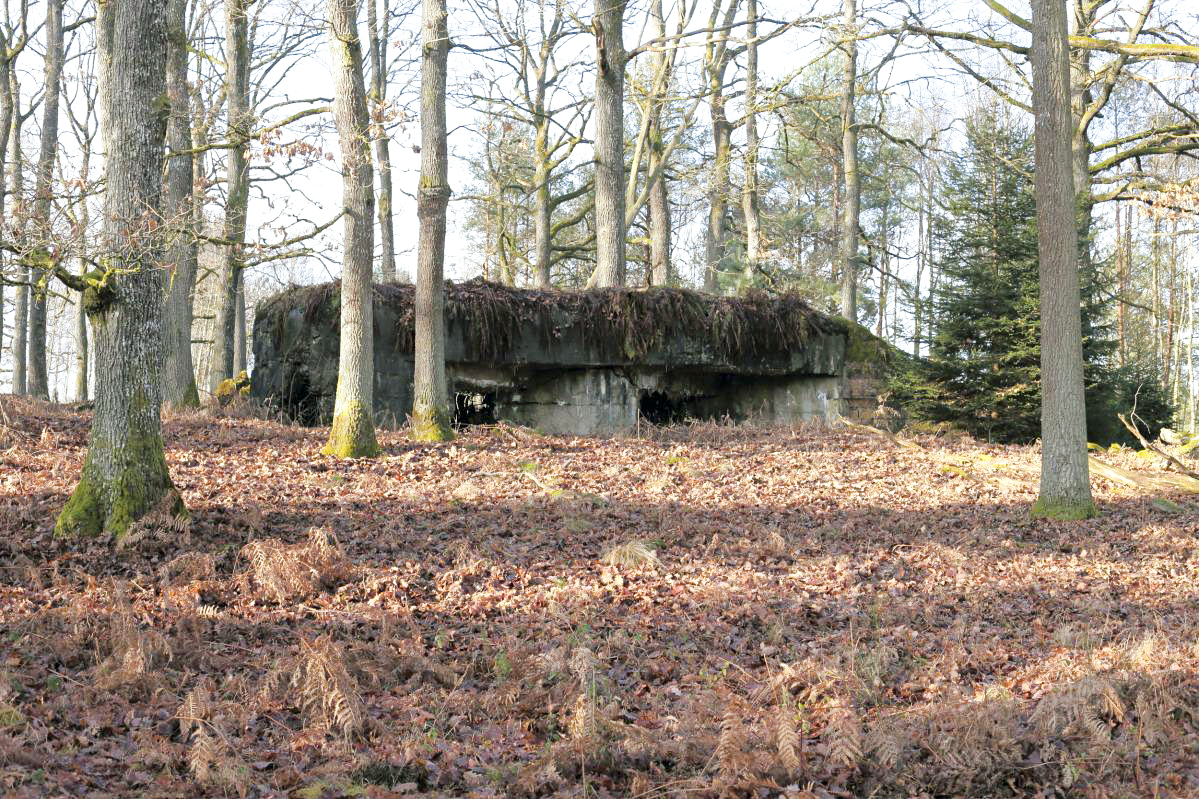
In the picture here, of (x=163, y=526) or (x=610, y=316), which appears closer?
(x=163, y=526)

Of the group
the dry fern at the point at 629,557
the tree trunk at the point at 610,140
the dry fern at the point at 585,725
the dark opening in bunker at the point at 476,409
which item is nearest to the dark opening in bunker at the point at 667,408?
the tree trunk at the point at 610,140

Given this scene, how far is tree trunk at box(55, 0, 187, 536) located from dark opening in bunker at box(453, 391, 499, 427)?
6666 millimetres

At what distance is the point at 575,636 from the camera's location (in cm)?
584

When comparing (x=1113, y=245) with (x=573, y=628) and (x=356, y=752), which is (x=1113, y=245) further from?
(x=356, y=752)

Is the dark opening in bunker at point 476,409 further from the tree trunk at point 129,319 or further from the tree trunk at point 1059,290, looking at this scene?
the tree trunk at point 1059,290

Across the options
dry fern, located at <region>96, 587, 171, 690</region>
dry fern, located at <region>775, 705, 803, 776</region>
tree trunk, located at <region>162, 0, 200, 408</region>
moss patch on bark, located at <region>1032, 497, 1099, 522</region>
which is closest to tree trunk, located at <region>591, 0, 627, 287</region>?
tree trunk, located at <region>162, 0, 200, 408</region>

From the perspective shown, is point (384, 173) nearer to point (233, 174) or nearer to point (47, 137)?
point (233, 174)

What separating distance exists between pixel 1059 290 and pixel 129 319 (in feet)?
28.7

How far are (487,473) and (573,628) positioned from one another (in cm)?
394

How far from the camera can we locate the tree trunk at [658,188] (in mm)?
17438

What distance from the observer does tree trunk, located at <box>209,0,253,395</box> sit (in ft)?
36.9

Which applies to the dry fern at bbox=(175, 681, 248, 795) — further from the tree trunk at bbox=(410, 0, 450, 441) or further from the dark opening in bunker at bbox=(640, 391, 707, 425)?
the dark opening in bunker at bbox=(640, 391, 707, 425)

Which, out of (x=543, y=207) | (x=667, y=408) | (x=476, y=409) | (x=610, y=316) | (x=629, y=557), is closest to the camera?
(x=629, y=557)

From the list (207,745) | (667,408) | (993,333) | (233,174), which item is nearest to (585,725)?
(207,745)
